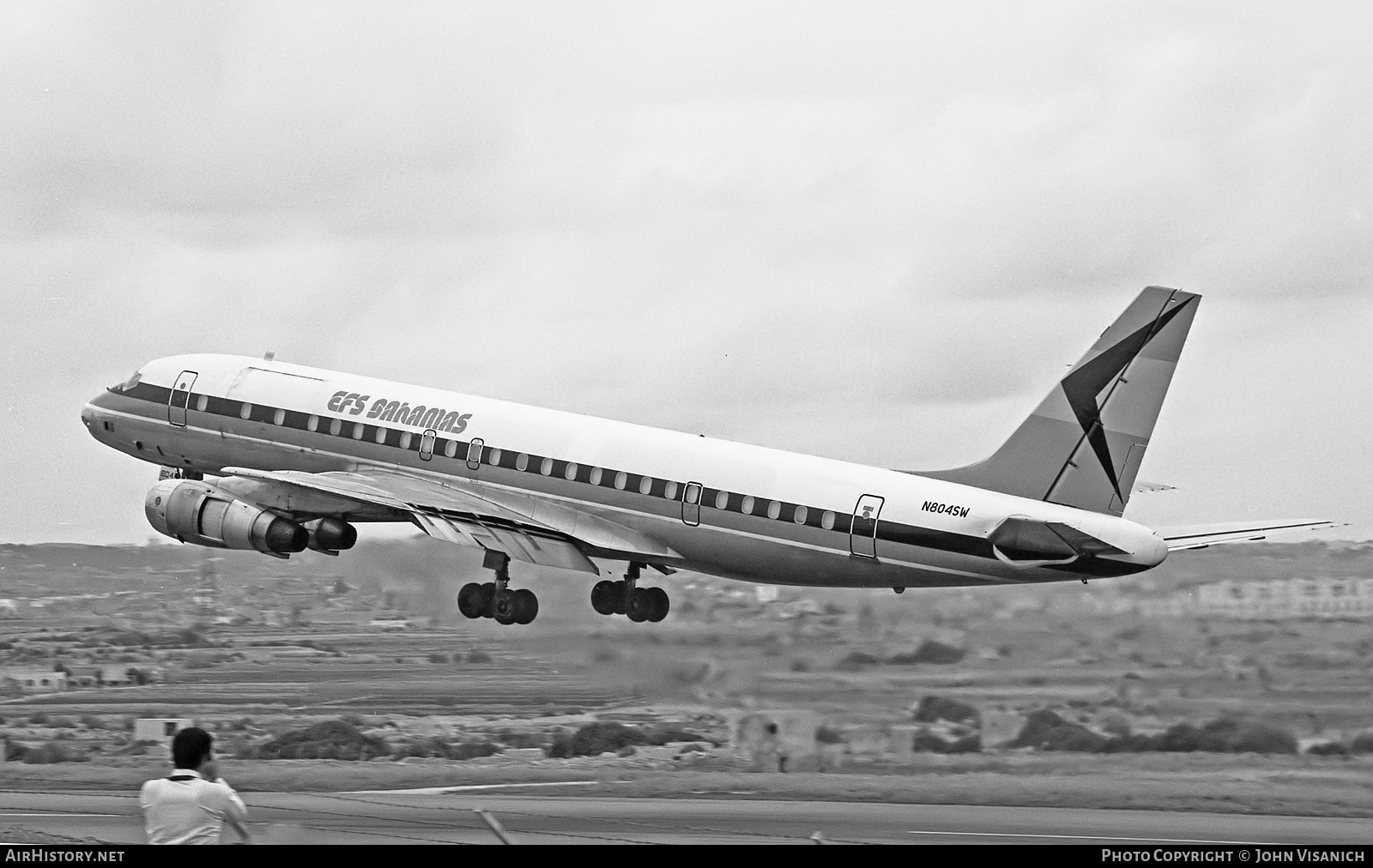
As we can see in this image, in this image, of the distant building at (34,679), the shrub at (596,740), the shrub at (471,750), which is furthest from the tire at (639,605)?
the distant building at (34,679)

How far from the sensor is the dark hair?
19.3 meters

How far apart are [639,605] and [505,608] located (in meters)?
3.48

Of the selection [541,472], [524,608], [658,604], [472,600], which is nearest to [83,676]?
[472,600]

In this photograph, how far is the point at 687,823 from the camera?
43.4 meters

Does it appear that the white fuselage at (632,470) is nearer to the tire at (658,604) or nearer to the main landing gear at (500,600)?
the main landing gear at (500,600)

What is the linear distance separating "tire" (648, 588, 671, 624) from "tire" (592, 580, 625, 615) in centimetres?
92

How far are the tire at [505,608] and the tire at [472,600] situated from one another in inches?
16.4

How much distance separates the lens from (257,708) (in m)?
76.2

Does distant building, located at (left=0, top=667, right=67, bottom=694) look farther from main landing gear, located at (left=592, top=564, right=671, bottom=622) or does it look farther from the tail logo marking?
the tail logo marking

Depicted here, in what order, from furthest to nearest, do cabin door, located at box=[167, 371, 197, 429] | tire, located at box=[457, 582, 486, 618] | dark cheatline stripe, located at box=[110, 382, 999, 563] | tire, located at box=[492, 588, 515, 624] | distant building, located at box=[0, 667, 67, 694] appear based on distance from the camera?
distant building, located at box=[0, 667, 67, 694]
cabin door, located at box=[167, 371, 197, 429]
tire, located at box=[457, 582, 486, 618]
tire, located at box=[492, 588, 515, 624]
dark cheatline stripe, located at box=[110, 382, 999, 563]

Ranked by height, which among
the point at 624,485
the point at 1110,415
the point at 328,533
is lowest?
the point at 328,533

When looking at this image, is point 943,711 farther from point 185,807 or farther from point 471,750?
point 185,807

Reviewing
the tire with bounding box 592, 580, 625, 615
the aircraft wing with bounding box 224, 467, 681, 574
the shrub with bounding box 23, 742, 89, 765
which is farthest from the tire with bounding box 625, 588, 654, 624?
the shrub with bounding box 23, 742, 89, 765
